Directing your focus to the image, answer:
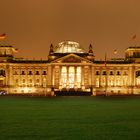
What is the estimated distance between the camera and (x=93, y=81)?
154000 millimetres

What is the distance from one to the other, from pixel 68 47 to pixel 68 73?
16.7 m

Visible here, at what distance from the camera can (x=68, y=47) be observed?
166 metres

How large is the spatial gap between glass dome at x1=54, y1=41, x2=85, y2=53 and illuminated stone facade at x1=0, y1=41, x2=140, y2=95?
6.78m

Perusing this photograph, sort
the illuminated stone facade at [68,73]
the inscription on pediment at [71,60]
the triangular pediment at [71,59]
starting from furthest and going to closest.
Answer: the inscription on pediment at [71,60] < the triangular pediment at [71,59] < the illuminated stone facade at [68,73]

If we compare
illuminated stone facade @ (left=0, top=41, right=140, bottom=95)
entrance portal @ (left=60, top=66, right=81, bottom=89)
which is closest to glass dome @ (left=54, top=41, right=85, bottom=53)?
illuminated stone facade @ (left=0, top=41, right=140, bottom=95)

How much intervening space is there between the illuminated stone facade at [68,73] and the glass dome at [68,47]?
6.78 meters

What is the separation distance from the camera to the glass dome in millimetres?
164812

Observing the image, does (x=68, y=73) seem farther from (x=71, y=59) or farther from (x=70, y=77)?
(x=71, y=59)

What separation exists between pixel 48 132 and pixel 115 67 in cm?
13212

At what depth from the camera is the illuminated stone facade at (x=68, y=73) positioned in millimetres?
151625

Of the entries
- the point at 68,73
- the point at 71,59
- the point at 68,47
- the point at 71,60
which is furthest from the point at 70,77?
the point at 68,47

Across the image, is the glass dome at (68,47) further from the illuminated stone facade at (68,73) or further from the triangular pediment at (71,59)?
the triangular pediment at (71,59)

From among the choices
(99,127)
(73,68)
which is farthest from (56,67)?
(99,127)

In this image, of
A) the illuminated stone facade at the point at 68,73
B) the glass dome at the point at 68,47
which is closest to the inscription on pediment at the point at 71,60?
the illuminated stone facade at the point at 68,73
